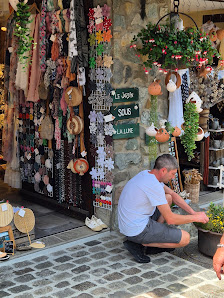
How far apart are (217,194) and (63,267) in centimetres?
340

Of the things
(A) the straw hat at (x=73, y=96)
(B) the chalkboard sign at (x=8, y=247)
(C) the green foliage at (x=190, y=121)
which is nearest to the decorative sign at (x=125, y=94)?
(A) the straw hat at (x=73, y=96)

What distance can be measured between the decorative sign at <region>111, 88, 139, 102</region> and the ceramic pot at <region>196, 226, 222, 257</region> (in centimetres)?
178

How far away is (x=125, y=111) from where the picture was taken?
550 cm

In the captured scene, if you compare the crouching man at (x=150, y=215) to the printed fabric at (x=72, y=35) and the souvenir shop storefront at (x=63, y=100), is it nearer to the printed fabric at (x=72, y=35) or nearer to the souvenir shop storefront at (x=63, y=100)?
the souvenir shop storefront at (x=63, y=100)

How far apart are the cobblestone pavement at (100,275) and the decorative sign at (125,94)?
177 cm

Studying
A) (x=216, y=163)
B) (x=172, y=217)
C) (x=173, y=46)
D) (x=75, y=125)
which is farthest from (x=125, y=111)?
(x=216, y=163)

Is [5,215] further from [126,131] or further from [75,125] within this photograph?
[126,131]

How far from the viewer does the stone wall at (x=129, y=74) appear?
536 cm

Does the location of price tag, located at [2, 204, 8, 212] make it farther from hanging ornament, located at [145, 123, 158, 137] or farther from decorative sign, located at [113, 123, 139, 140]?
hanging ornament, located at [145, 123, 158, 137]

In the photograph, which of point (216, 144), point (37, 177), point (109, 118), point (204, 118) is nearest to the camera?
Result: point (109, 118)

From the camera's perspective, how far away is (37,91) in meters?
6.30

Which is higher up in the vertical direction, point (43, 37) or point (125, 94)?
point (43, 37)

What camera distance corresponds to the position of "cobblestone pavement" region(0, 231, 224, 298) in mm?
4145

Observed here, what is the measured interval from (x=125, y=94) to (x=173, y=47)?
87 cm
